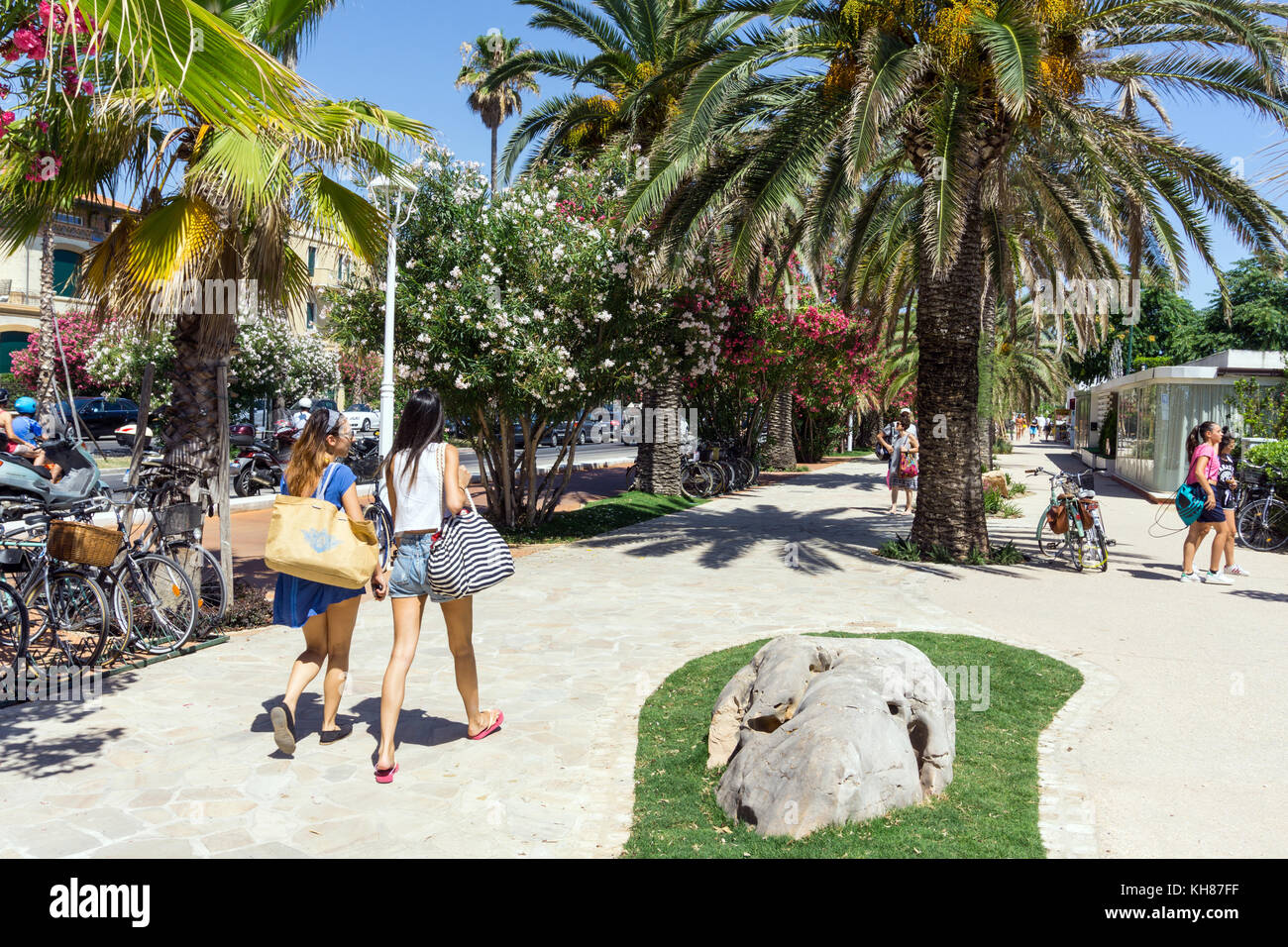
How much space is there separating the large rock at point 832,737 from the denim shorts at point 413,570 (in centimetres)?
165

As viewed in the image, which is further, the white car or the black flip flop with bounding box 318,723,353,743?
the white car

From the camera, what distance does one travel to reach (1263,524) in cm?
1290

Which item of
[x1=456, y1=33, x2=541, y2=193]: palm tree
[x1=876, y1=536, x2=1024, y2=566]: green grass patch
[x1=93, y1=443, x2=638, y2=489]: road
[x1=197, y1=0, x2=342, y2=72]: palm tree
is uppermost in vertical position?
[x1=456, y1=33, x2=541, y2=193]: palm tree

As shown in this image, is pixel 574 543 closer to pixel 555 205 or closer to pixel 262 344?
pixel 555 205

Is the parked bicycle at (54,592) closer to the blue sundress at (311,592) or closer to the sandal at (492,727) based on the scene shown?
the blue sundress at (311,592)

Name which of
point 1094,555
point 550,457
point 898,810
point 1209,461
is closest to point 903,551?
point 1094,555

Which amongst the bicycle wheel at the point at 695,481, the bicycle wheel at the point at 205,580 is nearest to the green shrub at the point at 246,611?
the bicycle wheel at the point at 205,580

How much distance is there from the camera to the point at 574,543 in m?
13.1

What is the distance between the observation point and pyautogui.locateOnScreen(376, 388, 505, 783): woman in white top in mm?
4641

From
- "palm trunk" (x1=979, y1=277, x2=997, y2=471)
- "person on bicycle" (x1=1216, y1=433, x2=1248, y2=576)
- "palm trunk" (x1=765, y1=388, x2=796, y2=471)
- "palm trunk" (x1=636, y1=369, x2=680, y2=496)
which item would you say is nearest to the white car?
"palm trunk" (x1=765, y1=388, x2=796, y2=471)

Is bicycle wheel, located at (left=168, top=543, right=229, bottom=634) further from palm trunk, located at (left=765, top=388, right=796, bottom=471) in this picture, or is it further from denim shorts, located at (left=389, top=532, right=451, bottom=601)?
palm trunk, located at (left=765, top=388, right=796, bottom=471)

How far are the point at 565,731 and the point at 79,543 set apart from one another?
3.30 m

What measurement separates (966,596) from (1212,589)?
108 inches

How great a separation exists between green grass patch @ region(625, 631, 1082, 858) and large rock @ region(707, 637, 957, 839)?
9 centimetres
